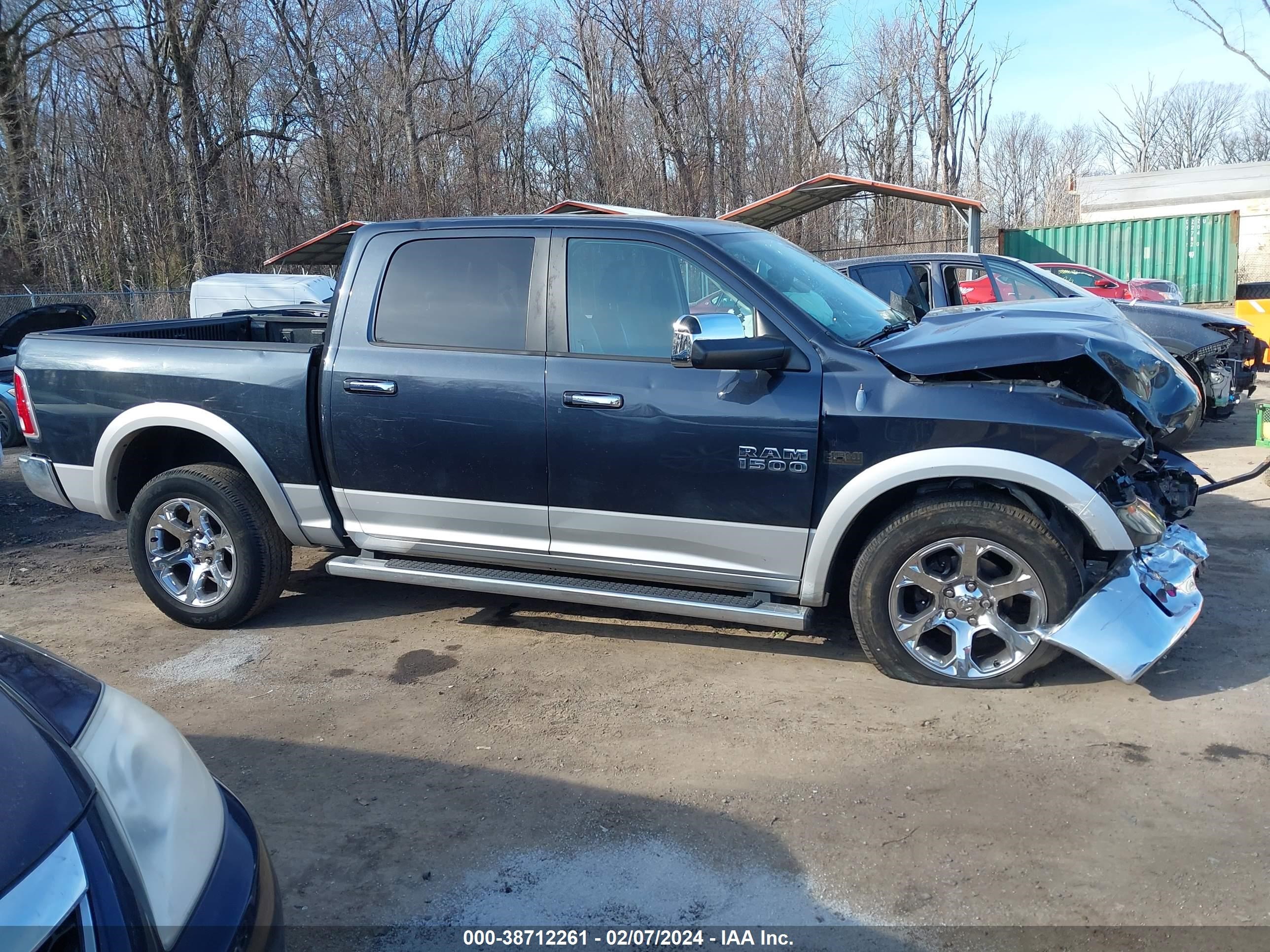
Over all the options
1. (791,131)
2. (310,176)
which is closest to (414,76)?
(310,176)

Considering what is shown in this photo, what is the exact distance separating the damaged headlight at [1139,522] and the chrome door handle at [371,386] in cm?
324

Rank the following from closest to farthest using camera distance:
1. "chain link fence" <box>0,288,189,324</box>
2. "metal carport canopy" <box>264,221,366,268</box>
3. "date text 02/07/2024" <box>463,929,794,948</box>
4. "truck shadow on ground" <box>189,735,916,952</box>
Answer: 1. "date text 02/07/2024" <box>463,929,794,948</box>
2. "truck shadow on ground" <box>189,735,916,952</box>
3. "metal carport canopy" <box>264,221,366,268</box>
4. "chain link fence" <box>0,288,189,324</box>

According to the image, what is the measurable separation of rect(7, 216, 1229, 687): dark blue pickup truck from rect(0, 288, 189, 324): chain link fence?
49.2 feet

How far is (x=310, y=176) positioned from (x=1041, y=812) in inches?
1055

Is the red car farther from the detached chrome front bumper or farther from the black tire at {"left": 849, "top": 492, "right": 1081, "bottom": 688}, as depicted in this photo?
the black tire at {"left": 849, "top": 492, "right": 1081, "bottom": 688}

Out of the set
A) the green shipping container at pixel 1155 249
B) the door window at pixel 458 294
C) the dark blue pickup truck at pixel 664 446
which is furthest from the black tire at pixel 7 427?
the green shipping container at pixel 1155 249

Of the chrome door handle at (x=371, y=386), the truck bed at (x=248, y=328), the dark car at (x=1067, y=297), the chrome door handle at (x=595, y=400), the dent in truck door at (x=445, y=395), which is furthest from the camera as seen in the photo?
the dark car at (x=1067, y=297)

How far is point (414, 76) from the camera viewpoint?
27.6 m

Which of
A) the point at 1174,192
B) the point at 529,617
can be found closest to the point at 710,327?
the point at 529,617

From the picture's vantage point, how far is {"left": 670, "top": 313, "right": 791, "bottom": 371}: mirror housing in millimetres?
3969

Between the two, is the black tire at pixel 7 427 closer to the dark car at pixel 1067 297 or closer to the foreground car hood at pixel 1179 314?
the dark car at pixel 1067 297

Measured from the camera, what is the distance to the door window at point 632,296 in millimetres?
4379

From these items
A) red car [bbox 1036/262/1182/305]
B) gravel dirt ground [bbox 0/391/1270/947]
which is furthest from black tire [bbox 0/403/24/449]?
red car [bbox 1036/262/1182/305]

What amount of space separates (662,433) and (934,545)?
1.24 m
